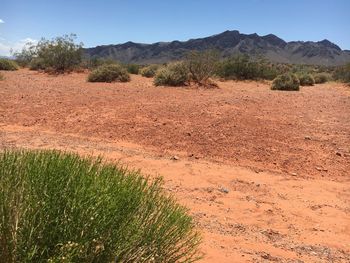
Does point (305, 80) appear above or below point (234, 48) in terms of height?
below

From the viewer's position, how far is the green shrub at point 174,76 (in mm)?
21969

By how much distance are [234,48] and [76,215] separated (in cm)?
14679

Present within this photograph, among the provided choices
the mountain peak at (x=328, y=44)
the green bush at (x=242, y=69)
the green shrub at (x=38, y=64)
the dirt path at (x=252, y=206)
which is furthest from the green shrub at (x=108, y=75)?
the mountain peak at (x=328, y=44)

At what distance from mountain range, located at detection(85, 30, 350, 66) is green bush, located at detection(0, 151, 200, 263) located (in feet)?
422

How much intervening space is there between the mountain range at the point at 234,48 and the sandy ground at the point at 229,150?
11724cm

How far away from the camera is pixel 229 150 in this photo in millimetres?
10359

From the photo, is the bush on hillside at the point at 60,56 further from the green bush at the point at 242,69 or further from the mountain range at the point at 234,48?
the mountain range at the point at 234,48

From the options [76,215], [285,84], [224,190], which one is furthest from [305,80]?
[76,215]

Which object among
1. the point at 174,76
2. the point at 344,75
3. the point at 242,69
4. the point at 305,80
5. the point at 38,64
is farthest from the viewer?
the point at 344,75

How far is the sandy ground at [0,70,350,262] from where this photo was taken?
6125mm

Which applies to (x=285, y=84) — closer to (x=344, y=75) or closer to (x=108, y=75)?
(x=108, y=75)

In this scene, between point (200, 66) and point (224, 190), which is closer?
point (224, 190)

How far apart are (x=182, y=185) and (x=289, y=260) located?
282 centimetres

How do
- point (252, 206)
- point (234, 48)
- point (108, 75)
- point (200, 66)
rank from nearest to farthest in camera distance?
point (252, 206) < point (200, 66) < point (108, 75) < point (234, 48)
